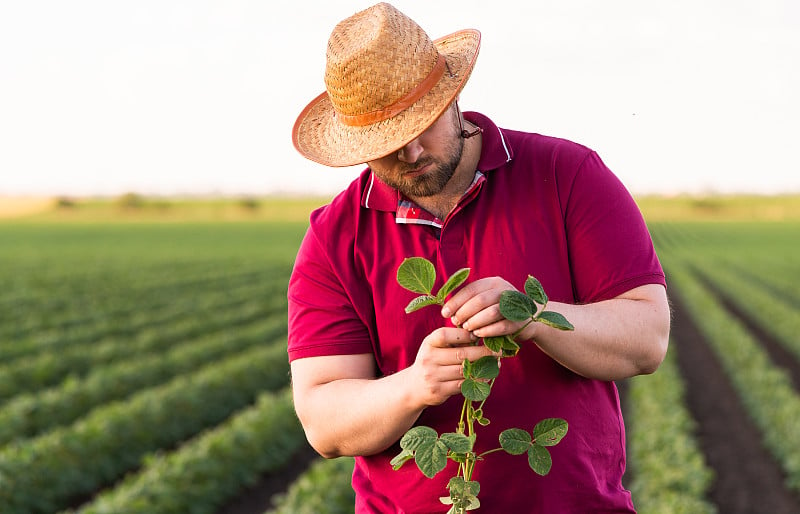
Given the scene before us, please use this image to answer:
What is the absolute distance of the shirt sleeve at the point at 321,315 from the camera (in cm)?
196

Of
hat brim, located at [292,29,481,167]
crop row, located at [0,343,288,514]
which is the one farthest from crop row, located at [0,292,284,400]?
hat brim, located at [292,29,481,167]

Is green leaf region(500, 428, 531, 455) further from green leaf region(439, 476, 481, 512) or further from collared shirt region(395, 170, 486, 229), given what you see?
collared shirt region(395, 170, 486, 229)

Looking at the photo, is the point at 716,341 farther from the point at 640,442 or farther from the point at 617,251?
the point at 617,251

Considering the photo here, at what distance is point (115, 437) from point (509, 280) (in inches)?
265

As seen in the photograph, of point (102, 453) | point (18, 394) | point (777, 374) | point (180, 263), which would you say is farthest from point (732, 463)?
point (180, 263)

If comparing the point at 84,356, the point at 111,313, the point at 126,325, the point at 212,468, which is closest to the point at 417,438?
the point at 212,468

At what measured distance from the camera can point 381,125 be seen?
1905 millimetres

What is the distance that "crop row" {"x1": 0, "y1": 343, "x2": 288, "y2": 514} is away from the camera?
6.73 m

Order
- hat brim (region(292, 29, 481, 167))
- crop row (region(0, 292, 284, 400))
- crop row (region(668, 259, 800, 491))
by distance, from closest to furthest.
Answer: hat brim (region(292, 29, 481, 167)) → crop row (region(668, 259, 800, 491)) → crop row (region(0, 292, 284, 400))

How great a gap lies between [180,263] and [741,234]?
5056 centimetres

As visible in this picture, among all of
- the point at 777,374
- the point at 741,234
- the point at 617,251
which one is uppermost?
the point at 617,251

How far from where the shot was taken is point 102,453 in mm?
7574

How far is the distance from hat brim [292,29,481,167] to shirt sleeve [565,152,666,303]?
341 millimetres

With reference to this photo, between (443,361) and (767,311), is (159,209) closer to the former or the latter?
(767,311)
